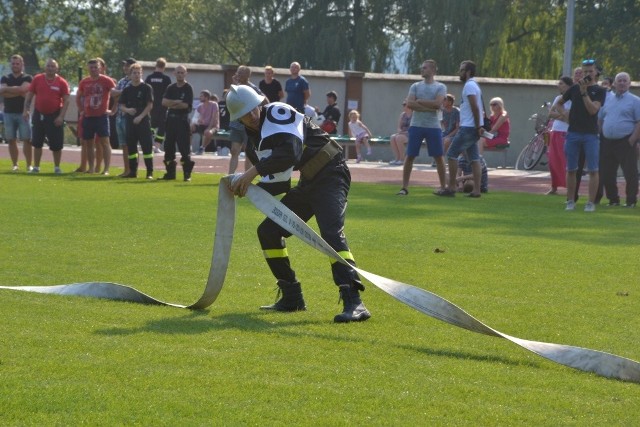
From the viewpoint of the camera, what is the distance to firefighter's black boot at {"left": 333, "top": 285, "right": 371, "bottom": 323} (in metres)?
8.07

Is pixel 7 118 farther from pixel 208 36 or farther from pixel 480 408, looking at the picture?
pixel 208 36

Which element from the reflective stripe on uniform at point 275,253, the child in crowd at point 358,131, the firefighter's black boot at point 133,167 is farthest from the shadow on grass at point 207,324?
the child in crowd at point 358,131

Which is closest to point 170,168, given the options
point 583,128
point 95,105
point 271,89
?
point 95,105

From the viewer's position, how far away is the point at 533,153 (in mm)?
30984

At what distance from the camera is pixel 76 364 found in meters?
6.37

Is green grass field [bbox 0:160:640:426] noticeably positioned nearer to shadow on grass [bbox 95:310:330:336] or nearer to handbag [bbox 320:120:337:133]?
shadow on grass [bbox 95:310:330:336]

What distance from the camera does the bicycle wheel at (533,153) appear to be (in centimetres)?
3062

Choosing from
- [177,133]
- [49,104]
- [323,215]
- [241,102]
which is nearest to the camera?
[241,102]

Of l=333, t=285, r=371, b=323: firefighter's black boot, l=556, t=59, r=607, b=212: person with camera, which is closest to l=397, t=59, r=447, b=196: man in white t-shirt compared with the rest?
l=556, t=59, r=607, b=212: person with camera

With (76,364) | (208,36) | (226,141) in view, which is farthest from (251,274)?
(208,36)

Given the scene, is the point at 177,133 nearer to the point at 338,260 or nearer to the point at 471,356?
the point at 338,260

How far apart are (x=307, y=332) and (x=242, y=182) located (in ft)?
3.61

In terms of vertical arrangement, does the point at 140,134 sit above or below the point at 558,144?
below

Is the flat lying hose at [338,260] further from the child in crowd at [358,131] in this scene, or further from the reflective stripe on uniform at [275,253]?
the child in crowd at [358,131]
